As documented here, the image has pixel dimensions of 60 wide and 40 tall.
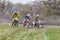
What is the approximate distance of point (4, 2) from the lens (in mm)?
44656

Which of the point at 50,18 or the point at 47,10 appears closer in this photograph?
the point at 50,18

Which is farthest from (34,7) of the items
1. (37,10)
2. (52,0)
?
(52,0)

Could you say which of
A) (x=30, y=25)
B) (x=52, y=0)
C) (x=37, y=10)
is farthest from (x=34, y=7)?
(x=30, y=25)

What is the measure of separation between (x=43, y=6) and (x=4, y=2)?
6.30 m

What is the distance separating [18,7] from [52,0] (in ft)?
19.3

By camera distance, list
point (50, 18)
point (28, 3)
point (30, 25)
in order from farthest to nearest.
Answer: point (28, 3) → point (50, 18) → point (30, 25)

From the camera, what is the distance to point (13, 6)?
42938mm

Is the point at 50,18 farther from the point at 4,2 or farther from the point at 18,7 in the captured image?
the point at 4,2

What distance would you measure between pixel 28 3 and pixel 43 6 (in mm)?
2793

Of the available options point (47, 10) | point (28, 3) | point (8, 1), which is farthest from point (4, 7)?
point (47, 10)

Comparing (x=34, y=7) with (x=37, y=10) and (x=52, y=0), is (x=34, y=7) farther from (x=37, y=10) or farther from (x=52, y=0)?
(x=52, y=0)

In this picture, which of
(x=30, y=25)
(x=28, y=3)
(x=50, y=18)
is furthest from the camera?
(x=28, y=3)

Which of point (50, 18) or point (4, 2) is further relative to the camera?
point (4, 2)

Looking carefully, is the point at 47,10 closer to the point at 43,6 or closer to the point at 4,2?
the point at 43,6
